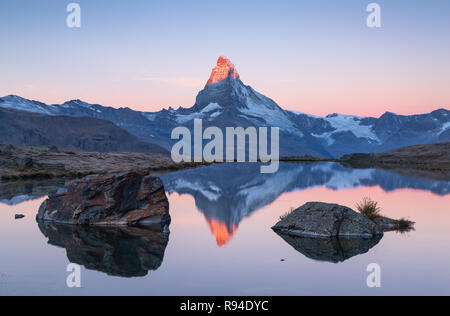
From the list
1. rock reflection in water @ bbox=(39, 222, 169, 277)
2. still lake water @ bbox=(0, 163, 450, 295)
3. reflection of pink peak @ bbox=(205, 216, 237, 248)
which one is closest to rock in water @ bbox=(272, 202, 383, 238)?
still lake water @ bbox=(0, 163, 450, 295)

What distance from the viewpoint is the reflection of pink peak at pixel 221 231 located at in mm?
21703

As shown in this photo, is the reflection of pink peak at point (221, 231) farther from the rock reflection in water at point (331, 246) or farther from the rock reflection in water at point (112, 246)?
the rock reflection in water at point (331, 246)

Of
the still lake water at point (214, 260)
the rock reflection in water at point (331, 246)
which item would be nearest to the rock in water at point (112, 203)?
the still lake water at point (214, 260)

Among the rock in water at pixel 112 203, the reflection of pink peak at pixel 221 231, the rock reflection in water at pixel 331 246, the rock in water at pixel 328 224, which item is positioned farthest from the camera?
the rock in water at pixel 112 203

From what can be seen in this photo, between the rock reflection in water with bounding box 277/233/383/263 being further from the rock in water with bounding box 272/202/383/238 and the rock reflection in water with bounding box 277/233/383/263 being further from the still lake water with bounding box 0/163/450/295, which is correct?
the rock in water with bounding box 272/202/383/238

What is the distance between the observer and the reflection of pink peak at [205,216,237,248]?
71.2 feet

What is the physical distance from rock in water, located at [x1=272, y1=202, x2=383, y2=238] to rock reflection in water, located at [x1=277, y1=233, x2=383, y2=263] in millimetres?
587

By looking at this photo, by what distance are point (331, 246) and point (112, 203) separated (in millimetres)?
13027

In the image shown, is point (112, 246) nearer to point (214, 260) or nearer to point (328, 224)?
point (214, 260)

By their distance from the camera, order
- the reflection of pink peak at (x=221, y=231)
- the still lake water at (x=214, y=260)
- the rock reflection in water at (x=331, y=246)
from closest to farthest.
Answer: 1. the still lake water at (x=214, y=260)
2. the rock reflection in water at (x=331, y=246)
3. the reflection of pink peak at (x=221, y=231)

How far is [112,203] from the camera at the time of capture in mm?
26297

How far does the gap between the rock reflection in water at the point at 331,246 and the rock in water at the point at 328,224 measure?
59cm
